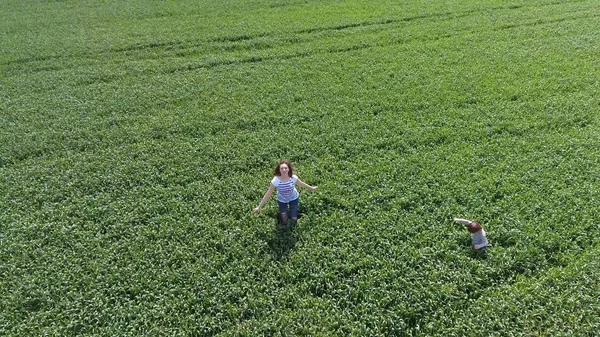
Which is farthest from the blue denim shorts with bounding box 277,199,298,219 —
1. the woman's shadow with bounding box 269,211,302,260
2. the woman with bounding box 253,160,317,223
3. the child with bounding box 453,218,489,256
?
the child with bounding box 453,218,489,256

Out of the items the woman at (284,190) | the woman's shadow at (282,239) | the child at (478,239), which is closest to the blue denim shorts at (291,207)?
the woman at (284,190)

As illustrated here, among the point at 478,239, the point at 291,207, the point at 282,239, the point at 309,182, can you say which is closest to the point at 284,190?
the point at 291,207

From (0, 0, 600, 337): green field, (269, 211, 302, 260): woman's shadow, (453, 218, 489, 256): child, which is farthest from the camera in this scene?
(269, 211, 302, 260): woman's shadow

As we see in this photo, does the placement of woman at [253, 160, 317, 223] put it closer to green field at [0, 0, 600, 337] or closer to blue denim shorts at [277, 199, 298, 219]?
blue denim shorts at [277, 199, 298, 219]

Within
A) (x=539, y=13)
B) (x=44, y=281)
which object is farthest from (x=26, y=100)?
(x=539, y=13)

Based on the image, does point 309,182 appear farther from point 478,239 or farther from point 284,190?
point 478,239

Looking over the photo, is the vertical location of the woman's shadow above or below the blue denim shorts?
below

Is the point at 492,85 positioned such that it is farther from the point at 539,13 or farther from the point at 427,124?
the point at 539,13

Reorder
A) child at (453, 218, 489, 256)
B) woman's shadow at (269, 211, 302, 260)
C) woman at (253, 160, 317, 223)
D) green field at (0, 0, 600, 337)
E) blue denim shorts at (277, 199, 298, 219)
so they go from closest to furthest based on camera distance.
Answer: green field at (0, 0, 600, 337)
child at (453, 218, 489, 256)
woman's shadow at (269, 211, 302, 260)
woman at (253, 160, 317, 223)
blue denim shorts at (277, 199, 298, 219)
